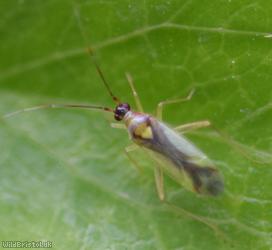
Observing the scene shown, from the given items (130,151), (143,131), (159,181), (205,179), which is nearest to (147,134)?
(143,131)

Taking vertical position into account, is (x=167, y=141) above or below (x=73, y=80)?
below

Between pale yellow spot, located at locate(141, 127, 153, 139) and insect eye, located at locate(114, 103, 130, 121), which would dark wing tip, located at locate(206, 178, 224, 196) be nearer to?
pale yellow spot, located at locate(141, 127, 153, 139)

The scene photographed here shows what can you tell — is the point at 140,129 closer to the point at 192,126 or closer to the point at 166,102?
the point at 166,102

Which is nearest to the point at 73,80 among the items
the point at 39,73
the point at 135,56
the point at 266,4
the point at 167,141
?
the point at 39,73

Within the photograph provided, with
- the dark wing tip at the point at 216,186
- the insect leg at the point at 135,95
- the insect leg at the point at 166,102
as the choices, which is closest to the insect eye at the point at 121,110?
the insect leg at the point at 135,95

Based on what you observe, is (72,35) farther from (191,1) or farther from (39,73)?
(191,1)
